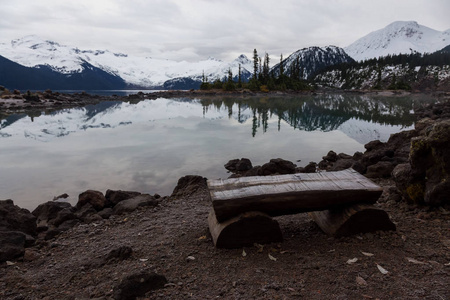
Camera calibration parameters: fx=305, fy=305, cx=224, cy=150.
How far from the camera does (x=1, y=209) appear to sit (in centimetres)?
690

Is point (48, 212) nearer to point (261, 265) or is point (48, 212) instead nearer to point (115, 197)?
point (115, 197)

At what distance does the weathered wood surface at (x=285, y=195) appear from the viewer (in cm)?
516

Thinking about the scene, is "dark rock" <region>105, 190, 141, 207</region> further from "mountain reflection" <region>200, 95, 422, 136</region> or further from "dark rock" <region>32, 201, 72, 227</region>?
"mountain reflection" <region>200, 95, 422, 136</region>

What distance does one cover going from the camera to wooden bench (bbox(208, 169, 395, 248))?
17.1 feet


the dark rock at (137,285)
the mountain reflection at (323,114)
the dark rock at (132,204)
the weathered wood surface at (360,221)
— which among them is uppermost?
the weathered wood surface at (360,221)

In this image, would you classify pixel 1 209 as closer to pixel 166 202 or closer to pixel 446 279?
pixel 166 202

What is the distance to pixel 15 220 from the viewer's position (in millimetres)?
6980

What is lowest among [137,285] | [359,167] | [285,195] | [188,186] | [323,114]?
[188,186]

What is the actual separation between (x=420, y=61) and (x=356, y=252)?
224432 mm

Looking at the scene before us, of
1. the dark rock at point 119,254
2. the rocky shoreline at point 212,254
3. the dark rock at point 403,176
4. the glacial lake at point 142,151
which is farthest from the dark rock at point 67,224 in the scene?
the dark rock at point 403,176

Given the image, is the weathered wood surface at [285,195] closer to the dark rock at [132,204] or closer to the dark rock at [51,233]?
the dark rock at [132,204]

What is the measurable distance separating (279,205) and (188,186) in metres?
5.22

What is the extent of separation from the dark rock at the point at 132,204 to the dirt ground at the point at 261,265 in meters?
1.62

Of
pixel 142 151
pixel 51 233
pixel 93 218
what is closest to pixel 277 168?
pixel 93 218
